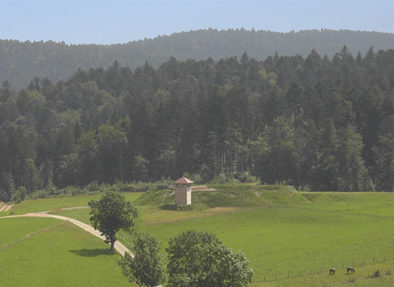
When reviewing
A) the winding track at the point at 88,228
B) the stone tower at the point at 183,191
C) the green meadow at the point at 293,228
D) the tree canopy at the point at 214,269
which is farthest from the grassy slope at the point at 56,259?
the stone tower at the point at 183,191

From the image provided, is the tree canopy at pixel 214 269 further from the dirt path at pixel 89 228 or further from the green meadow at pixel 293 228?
the dirt path at pixel 89 228

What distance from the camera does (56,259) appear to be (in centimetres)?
6675

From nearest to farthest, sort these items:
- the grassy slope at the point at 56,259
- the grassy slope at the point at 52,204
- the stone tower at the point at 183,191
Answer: the grassy slope at the point at 56,259, the stone tower at the point at 183,191, the grassy slope at the point at 52,204

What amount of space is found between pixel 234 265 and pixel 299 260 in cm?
2512

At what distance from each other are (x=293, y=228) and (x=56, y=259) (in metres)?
34.4

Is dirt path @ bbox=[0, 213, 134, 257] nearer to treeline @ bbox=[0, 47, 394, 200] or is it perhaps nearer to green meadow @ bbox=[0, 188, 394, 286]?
green meadow @ bbox=[0, 188, 394, 286]

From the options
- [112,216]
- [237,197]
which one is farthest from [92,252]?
[237,197]

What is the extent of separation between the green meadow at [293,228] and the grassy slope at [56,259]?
22.9 feet

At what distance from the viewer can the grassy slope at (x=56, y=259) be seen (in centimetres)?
5934

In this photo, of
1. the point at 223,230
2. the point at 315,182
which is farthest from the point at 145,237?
the point at 315,182

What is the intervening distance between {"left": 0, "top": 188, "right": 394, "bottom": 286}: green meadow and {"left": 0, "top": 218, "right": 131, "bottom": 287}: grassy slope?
6994mm

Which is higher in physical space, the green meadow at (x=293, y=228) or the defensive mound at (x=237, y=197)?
the defensive mound at (x=237, y=197)

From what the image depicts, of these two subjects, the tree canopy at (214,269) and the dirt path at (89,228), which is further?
the dirt path at (89,228)

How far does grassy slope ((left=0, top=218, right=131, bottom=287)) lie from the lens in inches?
2336
